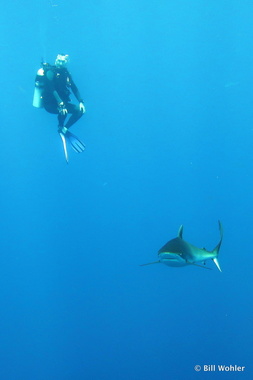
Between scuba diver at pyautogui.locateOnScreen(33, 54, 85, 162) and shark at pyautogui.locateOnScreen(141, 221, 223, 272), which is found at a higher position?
scuba diver at pyautogui.locateOnScreen(33, 54, 85, 162)

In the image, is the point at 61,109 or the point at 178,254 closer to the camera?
the point at 178,254

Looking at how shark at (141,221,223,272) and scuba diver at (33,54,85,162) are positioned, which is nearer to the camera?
A: shark at (141,221,223,272)

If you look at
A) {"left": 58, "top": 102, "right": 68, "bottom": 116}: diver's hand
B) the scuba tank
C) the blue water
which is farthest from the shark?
the blue water

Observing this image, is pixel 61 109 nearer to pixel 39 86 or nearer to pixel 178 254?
pixel 39 86

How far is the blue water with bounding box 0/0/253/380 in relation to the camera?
9.24 meters

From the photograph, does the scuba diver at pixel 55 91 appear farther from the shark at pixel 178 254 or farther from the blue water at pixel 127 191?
the blue water at pixel 127 191

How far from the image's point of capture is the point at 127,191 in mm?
10680

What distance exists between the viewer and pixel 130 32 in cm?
1010

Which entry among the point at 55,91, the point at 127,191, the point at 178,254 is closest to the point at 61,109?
the point at 55,91

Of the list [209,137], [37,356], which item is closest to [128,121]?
[209,137]

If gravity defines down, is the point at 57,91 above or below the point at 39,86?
above

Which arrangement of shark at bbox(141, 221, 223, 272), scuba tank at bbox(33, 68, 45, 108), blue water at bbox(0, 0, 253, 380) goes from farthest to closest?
blue water at bbox(0, 0, 253, 380) → scuba tank at bbox(33, 68, 45, 108) → shark at bbox(141, 221, 223, 272)

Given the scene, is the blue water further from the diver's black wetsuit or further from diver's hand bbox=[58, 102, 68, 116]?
diver's hand bbox=[58, 102, 68, 116]

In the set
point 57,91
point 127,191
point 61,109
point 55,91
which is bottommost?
point 61,109
